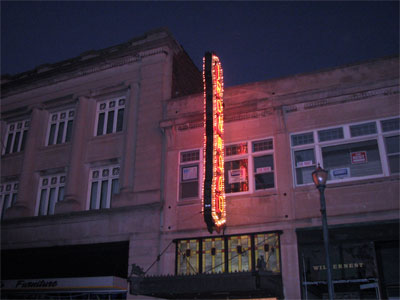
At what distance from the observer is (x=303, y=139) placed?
1894 centimetres

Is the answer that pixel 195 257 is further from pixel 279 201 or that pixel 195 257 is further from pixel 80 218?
pixel 80 218

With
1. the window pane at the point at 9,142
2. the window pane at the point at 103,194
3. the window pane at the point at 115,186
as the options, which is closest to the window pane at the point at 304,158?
the window pane at the point at 115,186

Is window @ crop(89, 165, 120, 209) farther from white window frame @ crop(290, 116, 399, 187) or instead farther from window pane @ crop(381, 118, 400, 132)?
window pane @ crop(381, 118, 400, 132)

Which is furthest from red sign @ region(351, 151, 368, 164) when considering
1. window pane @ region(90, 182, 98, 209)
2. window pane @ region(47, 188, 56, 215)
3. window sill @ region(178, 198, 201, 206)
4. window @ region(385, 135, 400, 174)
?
window pane @ region(47, 188, 56, 215)

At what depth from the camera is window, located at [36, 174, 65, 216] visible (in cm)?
2375

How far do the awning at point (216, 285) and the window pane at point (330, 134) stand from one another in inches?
228

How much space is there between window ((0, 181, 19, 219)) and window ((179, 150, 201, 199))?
34.3 feet

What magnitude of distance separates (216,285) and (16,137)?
1738cm

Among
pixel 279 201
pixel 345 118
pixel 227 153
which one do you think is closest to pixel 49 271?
pixel 227 153

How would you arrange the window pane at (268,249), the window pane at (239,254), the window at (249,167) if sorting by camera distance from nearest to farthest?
the window pane at (268,249), the window pane at (239,254), the window at (249,167)

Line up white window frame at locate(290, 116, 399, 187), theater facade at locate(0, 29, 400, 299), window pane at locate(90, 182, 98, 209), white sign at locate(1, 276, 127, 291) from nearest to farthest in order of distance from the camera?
theater facade at locate(0, 29, 400, 299), white window frame at locate(290, 116, 399, 187), white sign at locate(1, 276, 127, 291), window pane at locate(90, 182, 98, 209)

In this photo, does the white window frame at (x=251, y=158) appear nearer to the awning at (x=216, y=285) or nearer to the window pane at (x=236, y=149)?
the window pane at (x=236, y=149)

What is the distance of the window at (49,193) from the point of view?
23750 mm

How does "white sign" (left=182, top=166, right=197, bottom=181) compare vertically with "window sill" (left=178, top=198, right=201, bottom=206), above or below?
above
